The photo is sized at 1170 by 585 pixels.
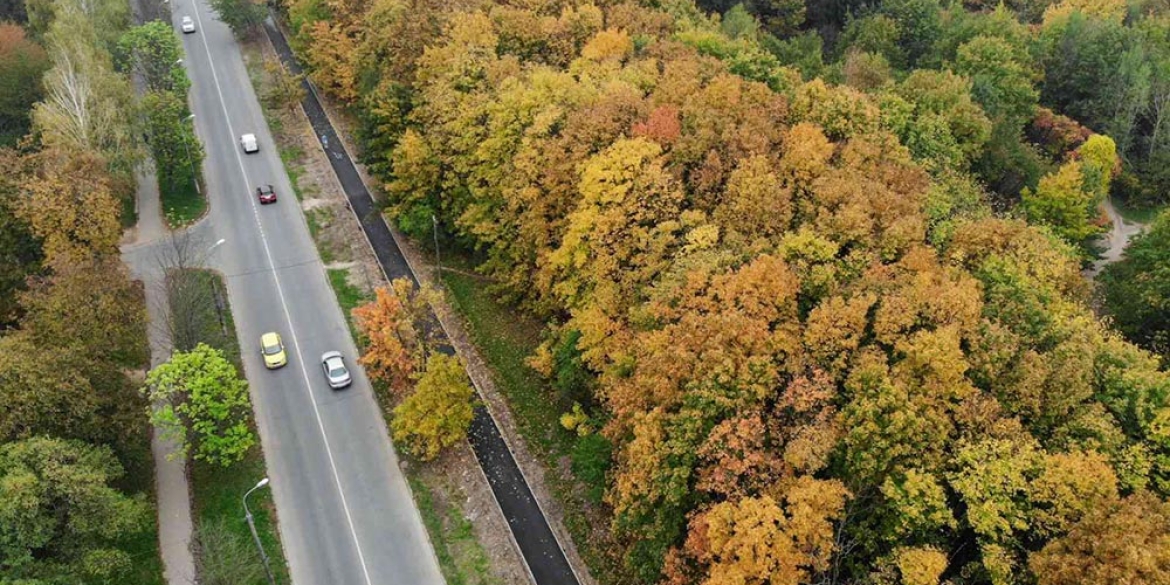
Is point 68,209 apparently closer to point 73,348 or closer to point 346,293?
point 73,348

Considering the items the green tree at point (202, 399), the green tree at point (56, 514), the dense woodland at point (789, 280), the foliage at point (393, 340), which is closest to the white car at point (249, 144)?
the dense woodland at point (789, 280)

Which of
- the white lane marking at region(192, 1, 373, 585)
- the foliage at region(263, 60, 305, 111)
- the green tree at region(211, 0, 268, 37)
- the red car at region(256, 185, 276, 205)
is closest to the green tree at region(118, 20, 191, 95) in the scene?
the white lane marking at region(192, 1, 373, 585)

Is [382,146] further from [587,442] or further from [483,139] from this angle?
[587,442]

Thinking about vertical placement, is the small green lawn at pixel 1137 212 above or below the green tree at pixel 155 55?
above

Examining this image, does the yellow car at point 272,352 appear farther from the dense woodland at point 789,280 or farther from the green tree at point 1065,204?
the green tree at point 1065,204

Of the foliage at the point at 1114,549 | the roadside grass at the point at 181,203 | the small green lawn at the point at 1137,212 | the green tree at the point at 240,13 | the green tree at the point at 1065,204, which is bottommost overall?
the roadside grass at the point at 181,203

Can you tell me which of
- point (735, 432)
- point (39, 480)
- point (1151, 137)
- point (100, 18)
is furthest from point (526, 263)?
point (1151, 137)
